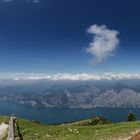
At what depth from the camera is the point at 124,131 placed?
31.8 m

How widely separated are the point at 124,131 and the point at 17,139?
38.2ft

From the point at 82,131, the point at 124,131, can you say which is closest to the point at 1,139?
the point at 82,131

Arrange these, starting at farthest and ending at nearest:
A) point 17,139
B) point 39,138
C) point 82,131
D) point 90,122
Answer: point 90,122
point 82,131
point 39,138
point 17,139

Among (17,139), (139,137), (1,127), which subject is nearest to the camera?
(139,137)

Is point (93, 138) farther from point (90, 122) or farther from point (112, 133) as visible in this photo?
point (90, 122)

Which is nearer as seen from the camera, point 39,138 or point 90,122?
point 39,138

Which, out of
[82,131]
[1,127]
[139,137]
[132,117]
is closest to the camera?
[139,137]

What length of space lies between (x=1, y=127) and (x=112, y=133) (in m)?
20.6

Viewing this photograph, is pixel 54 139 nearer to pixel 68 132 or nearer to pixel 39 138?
pixel 39 138

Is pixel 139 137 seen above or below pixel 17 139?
above

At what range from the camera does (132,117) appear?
102000mm

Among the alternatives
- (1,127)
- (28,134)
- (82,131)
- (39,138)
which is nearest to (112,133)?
(82,131)

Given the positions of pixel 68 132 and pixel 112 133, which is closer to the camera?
pixel 112 133

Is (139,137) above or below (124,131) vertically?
above
